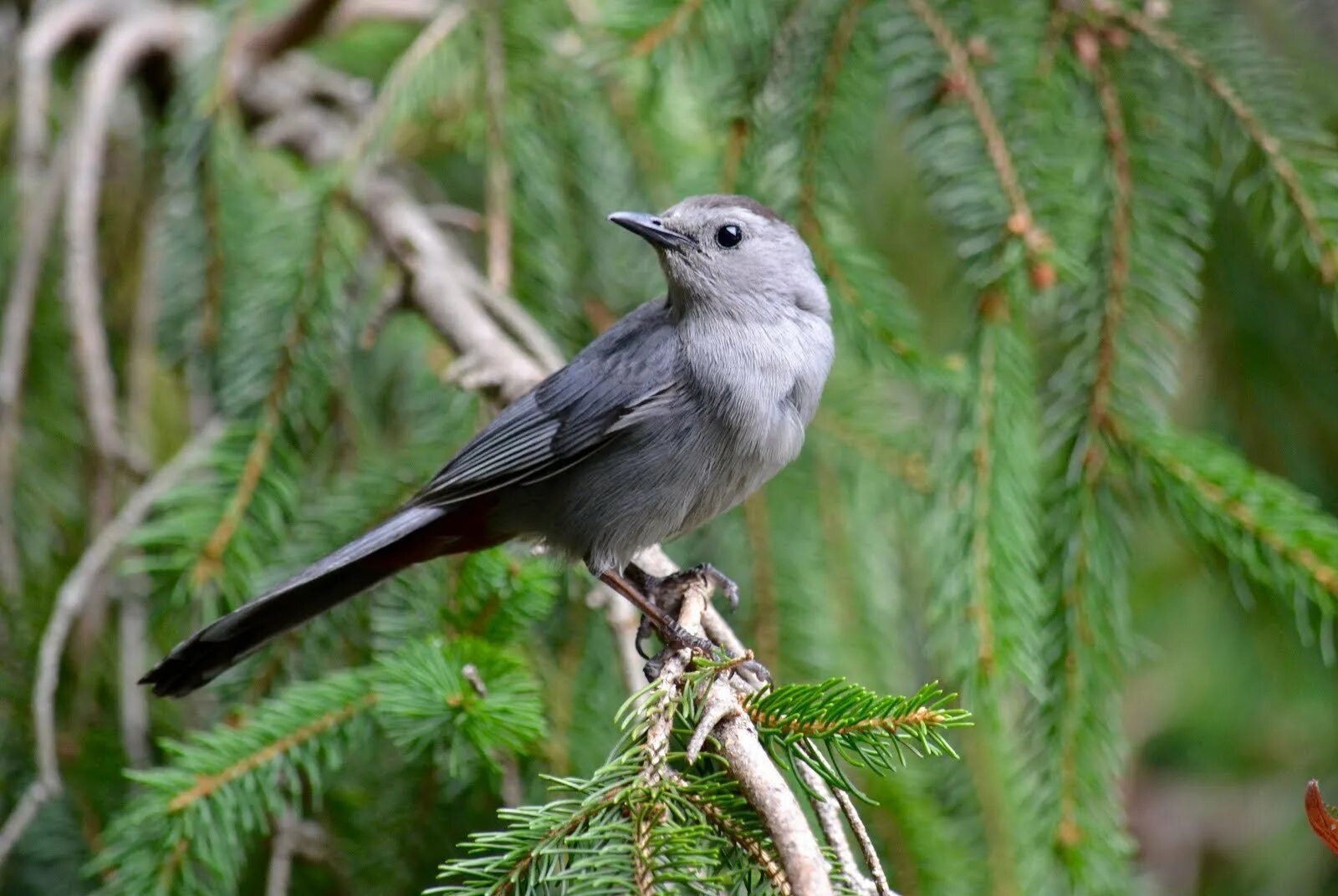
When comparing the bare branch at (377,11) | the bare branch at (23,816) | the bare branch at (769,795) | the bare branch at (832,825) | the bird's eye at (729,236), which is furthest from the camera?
the bare branch at (377,11)

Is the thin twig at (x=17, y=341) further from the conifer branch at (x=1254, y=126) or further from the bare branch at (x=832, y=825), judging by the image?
the conifer branch at (x=1254, y=126)

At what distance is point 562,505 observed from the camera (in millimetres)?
2684

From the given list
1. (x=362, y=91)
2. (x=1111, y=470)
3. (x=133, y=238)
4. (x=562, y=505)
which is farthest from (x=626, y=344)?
(x=133, y=238)

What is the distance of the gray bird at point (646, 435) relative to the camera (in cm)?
249

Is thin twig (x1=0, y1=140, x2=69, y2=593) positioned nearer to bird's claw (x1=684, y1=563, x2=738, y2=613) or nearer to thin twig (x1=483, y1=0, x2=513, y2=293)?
thin twig (x1=483, y1=0, x2=513, y2=293)

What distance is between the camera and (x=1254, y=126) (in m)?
2.38

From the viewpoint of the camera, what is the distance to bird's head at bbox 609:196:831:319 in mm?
2715

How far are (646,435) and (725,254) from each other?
0.46m

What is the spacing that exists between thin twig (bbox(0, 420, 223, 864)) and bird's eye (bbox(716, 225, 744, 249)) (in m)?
1.18

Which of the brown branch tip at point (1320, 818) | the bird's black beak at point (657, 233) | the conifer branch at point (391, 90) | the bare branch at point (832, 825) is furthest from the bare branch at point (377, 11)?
the brown branch tip at point (1320, 818)

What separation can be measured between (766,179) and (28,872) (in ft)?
7.16

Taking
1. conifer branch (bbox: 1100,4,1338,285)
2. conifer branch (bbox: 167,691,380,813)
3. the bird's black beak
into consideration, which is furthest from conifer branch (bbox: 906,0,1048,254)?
conifer branch (bbox: 167,691,380,813)

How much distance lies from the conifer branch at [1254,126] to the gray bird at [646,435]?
81 cm

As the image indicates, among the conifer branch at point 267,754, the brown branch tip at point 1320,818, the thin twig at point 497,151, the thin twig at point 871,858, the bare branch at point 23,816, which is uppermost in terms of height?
the thin twig at point 497,151
